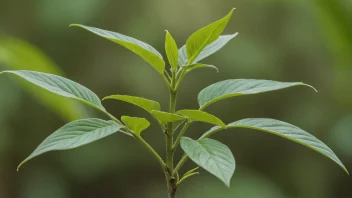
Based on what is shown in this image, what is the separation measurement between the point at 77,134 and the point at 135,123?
0.15 ft

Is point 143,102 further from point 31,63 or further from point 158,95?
point 158,95

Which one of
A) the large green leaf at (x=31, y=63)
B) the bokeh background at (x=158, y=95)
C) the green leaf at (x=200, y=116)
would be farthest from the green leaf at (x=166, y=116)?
the bokeh background at (x=158, y=95)

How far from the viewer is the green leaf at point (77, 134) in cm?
37

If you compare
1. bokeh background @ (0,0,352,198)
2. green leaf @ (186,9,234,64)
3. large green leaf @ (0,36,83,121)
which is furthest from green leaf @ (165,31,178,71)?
bokeh background @ (0,0,352,198)

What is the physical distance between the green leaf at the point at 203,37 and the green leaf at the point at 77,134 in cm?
9

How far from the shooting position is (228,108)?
1695 millimetres

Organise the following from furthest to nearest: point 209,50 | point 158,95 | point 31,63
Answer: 1. point 158,95
2. point 31,63
3. point 209,50

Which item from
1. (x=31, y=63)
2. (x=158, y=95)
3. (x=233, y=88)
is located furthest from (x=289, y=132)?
(x=158, y=95)

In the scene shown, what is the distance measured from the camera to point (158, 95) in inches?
65.1

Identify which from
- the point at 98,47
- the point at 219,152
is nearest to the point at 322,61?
the point at 98,47

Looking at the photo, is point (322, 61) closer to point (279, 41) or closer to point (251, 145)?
point (279, 41)

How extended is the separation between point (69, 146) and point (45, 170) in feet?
→ 4.66

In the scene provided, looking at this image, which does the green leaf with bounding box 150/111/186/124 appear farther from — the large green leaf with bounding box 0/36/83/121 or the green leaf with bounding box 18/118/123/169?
the large green leaf with bounding box 0/36/83/121

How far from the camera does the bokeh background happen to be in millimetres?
1665
